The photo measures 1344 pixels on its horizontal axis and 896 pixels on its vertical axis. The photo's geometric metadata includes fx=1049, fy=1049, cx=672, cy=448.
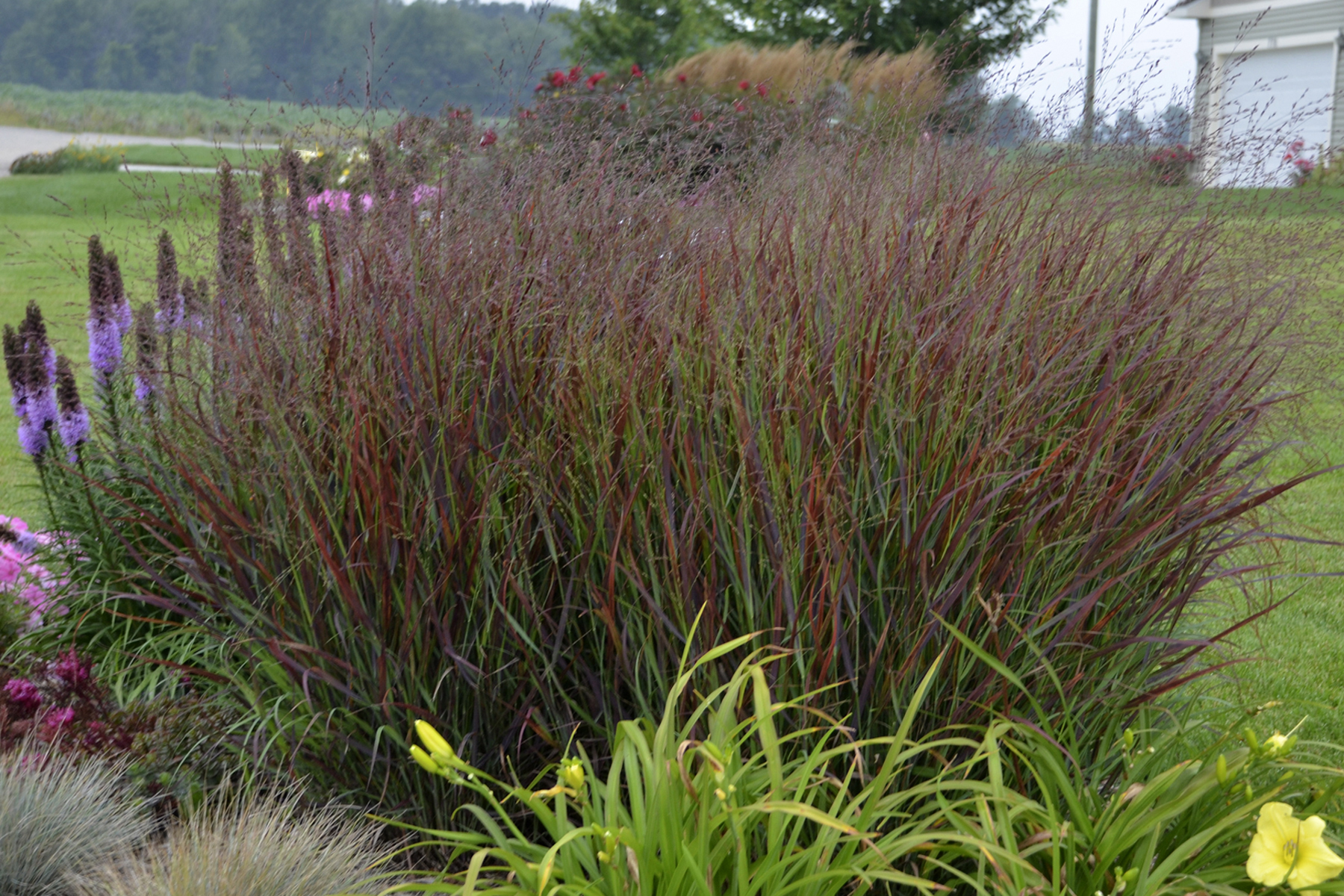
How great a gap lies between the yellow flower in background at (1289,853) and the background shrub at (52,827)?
6.45 ft

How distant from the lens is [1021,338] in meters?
2.31

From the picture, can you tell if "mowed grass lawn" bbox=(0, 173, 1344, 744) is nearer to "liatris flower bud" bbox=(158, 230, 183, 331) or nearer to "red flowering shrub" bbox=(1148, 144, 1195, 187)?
"liatris flower bud" bbox=(158, 230, 183, 331)

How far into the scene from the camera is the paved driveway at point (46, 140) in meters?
24.7

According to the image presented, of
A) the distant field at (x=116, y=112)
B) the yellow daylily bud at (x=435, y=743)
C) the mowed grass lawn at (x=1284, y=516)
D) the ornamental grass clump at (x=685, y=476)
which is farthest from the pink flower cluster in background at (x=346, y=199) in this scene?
the distant field at (x=116, y=112)

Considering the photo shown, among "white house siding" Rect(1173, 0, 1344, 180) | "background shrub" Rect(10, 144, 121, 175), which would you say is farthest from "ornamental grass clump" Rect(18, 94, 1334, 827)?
"background shrub" Rect(10, 144, 121, 175)

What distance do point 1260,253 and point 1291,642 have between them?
1.64m

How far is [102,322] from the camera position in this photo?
132 inches

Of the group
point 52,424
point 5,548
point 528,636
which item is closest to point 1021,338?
point 528,636

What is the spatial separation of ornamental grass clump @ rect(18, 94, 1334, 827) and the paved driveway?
2298 centimetres

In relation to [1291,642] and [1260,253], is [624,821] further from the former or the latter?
[1291,642]

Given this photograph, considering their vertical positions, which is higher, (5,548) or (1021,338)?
(1021,338)

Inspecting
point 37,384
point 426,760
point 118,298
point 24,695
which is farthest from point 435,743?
point 118,298

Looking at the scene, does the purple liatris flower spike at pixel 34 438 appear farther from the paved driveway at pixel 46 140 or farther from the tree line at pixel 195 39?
the tree line at pixel 195 39

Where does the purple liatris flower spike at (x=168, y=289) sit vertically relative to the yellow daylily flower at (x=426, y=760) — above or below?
above
